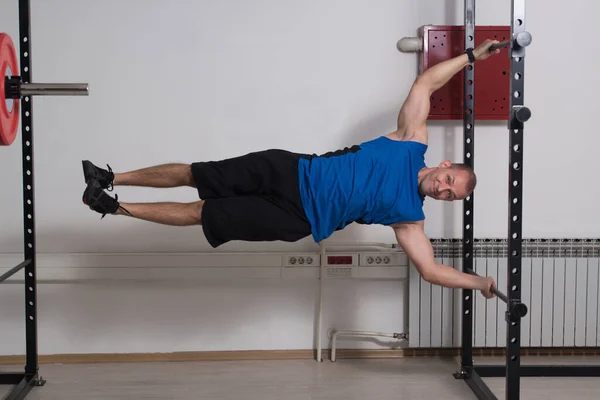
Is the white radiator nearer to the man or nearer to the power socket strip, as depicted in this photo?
the power socket strip

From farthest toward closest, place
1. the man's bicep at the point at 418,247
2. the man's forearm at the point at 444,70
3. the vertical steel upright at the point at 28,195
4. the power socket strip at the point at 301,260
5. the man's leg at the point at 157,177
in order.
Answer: the power socket strip at the point at 301,260
the vertical steel upright at the point at 28,195
the man's forearm at the point at 444,70
the man's bicep at the point at 418,247
the man's leg at the point at 157,177

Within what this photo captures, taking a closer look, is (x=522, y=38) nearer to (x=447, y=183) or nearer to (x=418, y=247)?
(x=447, y=183)

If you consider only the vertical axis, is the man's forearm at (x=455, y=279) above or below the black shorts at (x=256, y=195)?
below

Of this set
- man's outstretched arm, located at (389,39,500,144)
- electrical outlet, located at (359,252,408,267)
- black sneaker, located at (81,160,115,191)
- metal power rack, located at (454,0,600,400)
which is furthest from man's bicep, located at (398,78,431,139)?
black sneaker, located at (81,160,115,191)

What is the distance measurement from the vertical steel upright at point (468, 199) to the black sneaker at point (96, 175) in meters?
1.76

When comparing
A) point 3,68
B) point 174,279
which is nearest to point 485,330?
point 174,279

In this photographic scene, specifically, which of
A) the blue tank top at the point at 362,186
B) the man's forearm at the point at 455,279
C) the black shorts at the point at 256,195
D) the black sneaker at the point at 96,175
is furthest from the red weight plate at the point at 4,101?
the man's forearm at the point at 455,279

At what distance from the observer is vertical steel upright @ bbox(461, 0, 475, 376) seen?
11.3 feet

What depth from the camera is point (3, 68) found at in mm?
2754

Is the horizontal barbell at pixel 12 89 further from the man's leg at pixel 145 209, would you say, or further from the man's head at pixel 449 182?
the man's head at pixel 449 182

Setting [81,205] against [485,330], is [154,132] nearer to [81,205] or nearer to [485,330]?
[81,205]

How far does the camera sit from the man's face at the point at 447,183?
2.95 m

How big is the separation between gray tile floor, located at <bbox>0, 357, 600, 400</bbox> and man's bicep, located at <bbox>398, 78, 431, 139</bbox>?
1323 mm

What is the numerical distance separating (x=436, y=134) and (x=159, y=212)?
1767 mm
